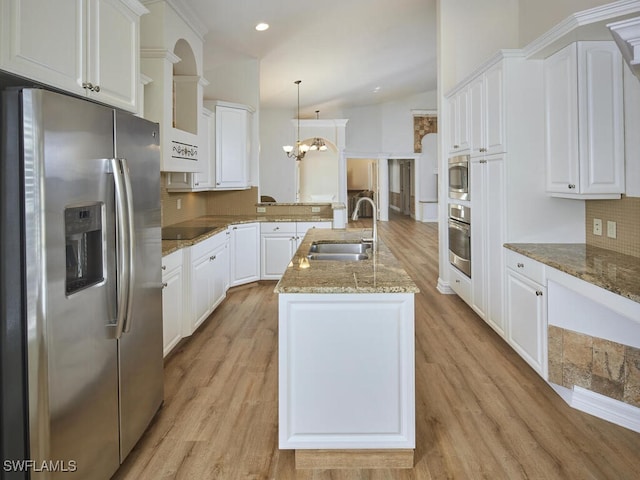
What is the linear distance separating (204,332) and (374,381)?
2.31 meters

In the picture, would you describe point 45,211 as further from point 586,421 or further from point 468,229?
point 468,229

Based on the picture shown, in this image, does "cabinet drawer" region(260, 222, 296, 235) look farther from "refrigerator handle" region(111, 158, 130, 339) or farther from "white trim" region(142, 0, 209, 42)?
"refrigerator handle" region(111, 158, 130, 339)

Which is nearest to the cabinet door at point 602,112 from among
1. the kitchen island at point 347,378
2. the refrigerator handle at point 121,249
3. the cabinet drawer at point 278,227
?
the kitchen island at point 347,378

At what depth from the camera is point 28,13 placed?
1.49 metres

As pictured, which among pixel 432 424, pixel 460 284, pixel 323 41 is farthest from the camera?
pixel 323 41

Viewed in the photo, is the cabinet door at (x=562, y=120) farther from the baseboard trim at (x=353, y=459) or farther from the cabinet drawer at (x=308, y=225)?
the cabinet drawer at (x=308, y=225)

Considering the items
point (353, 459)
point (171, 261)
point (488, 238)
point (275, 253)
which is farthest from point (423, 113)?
point (353, 459)

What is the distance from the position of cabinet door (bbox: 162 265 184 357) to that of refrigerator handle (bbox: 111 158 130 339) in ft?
3.79

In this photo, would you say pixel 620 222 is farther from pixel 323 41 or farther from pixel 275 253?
pixel 323 41

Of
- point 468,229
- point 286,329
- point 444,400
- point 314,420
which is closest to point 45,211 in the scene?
point 286,329

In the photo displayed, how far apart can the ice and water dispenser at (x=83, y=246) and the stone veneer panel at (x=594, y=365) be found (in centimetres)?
241

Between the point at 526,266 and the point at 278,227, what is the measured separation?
3.36m

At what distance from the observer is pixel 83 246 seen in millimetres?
1604

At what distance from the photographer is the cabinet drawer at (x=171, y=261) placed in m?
2.90
